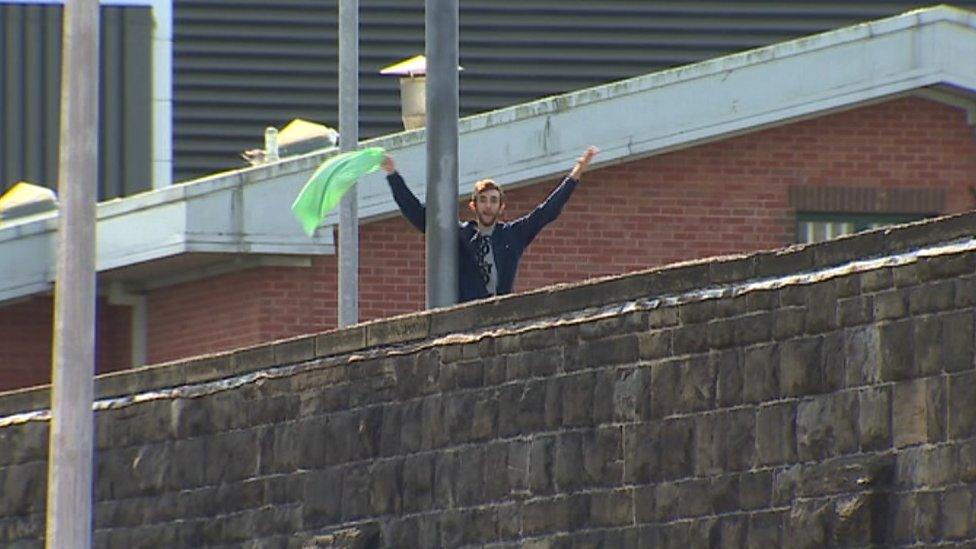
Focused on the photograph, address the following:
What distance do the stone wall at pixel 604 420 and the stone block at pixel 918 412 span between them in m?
0.01

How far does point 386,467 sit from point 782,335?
135 inches

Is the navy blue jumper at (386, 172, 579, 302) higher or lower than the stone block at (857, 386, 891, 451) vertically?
higher

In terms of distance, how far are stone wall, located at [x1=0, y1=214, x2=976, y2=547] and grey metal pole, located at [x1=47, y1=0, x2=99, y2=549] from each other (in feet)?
3.67

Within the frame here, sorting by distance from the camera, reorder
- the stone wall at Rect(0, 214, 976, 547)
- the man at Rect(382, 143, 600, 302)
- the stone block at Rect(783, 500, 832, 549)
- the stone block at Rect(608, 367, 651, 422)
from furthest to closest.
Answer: the man at Rect(382, 143, 600, 302) < the stone block at Rect(608, 367, 651, 422) < the stone block at Rect(783, 500, 832, 549) < the stone wall at Rect(0, 214, 976, 547)

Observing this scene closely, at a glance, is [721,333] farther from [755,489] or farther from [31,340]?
[31,340]

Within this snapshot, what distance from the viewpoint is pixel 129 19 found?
1268 inches

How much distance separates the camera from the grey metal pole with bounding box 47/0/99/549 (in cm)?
1656

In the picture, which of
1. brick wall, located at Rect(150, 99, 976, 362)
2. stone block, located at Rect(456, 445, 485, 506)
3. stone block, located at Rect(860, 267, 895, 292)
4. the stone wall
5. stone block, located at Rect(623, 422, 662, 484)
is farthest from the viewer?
brick wall, located at Rect(150, 99, 976, 362)

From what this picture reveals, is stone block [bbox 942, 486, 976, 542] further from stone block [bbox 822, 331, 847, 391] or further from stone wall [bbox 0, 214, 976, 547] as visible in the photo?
stone block [bbox 822, 331, 847, 391]

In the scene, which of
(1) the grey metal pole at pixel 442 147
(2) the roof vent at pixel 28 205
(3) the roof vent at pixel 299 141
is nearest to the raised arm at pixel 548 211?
(1) the grey metal pole at pixel 442 147

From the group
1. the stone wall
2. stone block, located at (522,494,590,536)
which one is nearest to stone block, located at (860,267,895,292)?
the stone wall

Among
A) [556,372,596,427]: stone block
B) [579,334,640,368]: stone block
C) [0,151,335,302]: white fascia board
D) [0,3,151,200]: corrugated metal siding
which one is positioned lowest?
[556,372,596,427]: stone block

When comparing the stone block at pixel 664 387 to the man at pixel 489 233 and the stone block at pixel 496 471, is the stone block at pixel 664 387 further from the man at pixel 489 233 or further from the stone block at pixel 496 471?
the man at pixel 489 233

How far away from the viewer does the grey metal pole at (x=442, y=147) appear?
54.0 ft
